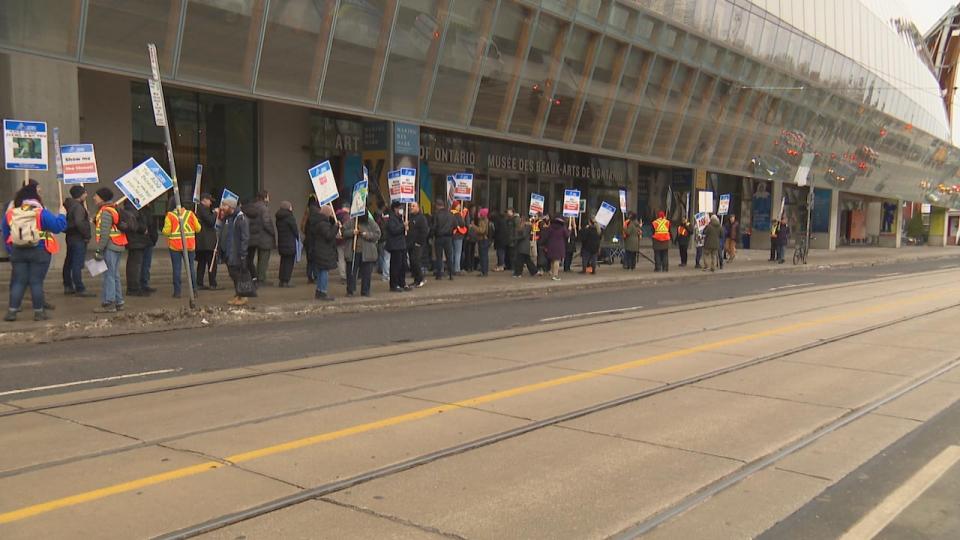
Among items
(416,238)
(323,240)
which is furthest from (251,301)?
(416,238)

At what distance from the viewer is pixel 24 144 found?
39.5 feet

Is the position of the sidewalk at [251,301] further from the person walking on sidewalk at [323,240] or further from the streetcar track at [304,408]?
the streetcar track at [304,408]

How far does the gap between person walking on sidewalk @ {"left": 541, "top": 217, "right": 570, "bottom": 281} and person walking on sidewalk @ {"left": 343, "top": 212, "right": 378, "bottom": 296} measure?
6.23 meters

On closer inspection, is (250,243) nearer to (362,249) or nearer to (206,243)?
(206,243)

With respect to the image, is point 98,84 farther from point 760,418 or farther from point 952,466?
point 952,466

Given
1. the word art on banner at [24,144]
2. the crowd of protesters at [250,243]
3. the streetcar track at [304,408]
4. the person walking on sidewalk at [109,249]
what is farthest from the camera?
the word art on banner at [24,144]

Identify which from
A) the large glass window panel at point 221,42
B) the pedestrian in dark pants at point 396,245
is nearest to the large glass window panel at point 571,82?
the large glass window panel at point 221,42

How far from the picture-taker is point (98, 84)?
18188 mm

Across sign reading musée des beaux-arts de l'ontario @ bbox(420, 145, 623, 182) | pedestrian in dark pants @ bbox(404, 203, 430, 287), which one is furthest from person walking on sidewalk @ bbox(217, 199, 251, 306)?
sign reading musée des beaux-arts de l'ontario @ bbox(420, 145, 623, 182)

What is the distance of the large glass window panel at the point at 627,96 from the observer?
2858cm

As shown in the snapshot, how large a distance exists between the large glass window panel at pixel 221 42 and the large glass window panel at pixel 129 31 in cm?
38

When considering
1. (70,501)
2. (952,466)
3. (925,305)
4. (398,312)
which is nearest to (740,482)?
(952,466)

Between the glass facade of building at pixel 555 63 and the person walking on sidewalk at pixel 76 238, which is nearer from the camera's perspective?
the person walking on sidewalk at pixel 76 238

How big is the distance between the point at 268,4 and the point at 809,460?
51.6 feet
